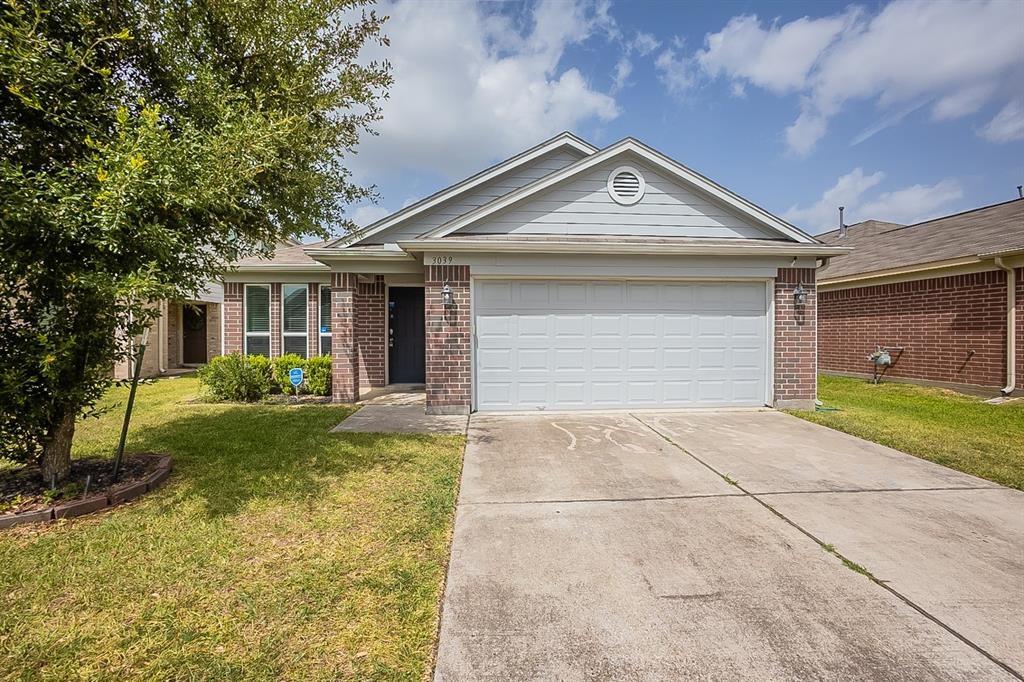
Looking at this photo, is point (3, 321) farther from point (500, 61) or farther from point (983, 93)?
point (983, 93)

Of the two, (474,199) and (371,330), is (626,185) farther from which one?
(371,330)

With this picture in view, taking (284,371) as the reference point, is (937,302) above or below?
above

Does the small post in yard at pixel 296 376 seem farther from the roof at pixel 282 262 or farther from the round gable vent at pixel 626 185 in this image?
the round gable vent at pixel 626 185

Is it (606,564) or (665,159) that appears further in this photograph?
(665,159)

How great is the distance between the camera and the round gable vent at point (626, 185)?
8578mm

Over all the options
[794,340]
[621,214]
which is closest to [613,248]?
[621,214]

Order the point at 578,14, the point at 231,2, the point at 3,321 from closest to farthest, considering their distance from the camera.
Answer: the point at 3,321 < the point at 231,2 < the point at 578,14

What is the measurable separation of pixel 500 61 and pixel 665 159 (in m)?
6.17

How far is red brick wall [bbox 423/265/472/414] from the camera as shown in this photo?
795 cm

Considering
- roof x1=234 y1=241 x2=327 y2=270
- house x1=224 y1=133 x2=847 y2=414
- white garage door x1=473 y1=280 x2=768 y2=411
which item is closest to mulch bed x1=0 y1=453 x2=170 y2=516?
house x1=224 y1=133 x2=847 y2=414

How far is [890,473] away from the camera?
4910mm

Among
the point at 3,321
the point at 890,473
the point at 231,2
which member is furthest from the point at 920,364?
the point at 3,321

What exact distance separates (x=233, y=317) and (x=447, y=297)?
6830 mm

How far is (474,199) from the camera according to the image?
10.5 m
